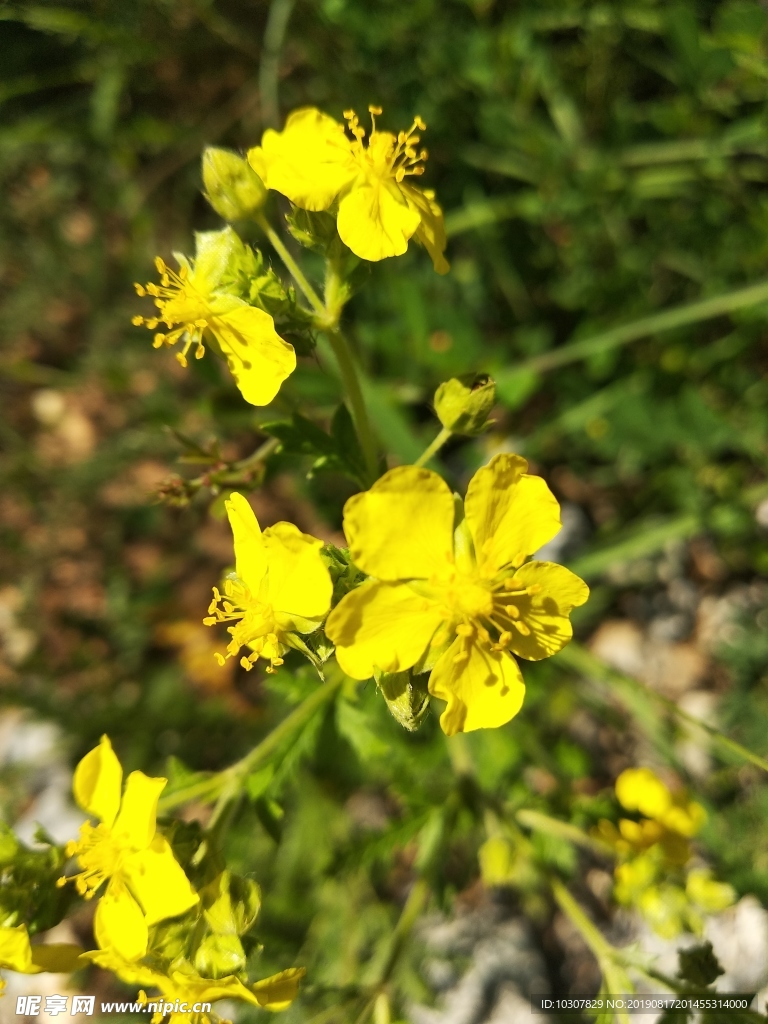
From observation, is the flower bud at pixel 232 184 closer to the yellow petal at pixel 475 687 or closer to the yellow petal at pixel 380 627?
the yellow petal at pixel 380 627

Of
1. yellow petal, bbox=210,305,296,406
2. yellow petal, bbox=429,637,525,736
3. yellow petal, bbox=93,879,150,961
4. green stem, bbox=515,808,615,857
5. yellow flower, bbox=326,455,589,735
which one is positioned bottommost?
green stem, bbox=515,808,615,857

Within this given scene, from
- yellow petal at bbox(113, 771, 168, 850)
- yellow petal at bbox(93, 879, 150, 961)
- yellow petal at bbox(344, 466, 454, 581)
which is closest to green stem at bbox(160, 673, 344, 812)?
yellow petal at bbox(113, 771, 168, 850)

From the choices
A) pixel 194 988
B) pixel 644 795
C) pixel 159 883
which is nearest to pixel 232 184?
pixel 159 883

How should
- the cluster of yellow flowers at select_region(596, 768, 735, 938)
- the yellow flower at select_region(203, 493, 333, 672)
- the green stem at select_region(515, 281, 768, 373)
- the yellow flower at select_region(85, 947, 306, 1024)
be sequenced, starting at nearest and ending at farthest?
the yellow flower at select_region(203, 493, 333, 672), the yellow flower at select_region(85, 947, 306, 1024), the cluster of yellow flowers at select_region(596, 768, 735, 938), the green stem at select_region(515, 281, 768, 373)

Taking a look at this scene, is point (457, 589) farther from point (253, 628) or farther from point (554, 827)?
point (554, 827)

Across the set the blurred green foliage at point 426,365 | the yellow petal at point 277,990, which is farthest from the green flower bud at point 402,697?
the blurred green foliage at point 426,365

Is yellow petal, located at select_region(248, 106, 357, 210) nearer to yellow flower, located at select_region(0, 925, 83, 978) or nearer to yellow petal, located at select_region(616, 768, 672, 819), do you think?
yellow flower, located at select_region(0, 925, 83, 978)

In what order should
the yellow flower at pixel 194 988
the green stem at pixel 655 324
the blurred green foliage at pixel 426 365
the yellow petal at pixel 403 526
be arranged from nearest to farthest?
the yellow petal at pixel 403 526
the yellow flower at pixel 194 988
the green stem at pixel 655 324
the blurred green foliage at pixel 426 365
